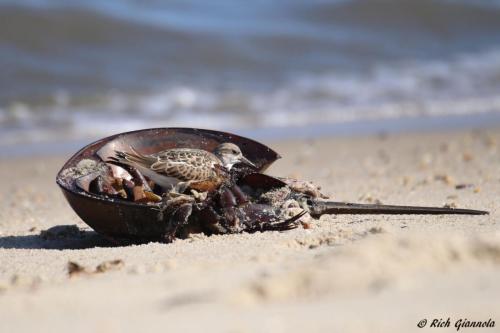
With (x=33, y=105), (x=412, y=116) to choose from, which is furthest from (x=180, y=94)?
(x=412, y=116)

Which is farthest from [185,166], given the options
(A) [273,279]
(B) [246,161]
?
(A) [273,279]

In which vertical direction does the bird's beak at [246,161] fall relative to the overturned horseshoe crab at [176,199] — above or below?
above

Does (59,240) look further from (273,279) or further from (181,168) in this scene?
(273,279)

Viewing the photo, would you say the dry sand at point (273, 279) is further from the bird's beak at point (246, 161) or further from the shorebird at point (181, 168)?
the bird's beak at point (246, 161)

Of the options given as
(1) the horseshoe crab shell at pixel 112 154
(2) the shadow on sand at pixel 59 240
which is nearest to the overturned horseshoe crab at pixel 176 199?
(1) the horseshoe crab shell at pixel 112 154

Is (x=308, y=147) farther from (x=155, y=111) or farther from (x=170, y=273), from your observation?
(x=170, y=273)

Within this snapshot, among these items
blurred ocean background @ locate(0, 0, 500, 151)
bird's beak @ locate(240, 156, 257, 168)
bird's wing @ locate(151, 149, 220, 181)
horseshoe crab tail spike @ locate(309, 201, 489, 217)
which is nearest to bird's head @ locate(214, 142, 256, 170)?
bird's beak @ locate(240, 156, 257, 168)

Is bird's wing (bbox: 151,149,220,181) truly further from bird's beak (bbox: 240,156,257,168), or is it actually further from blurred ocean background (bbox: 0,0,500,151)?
blurred ocean background (bbox: 0,0,500,151)
